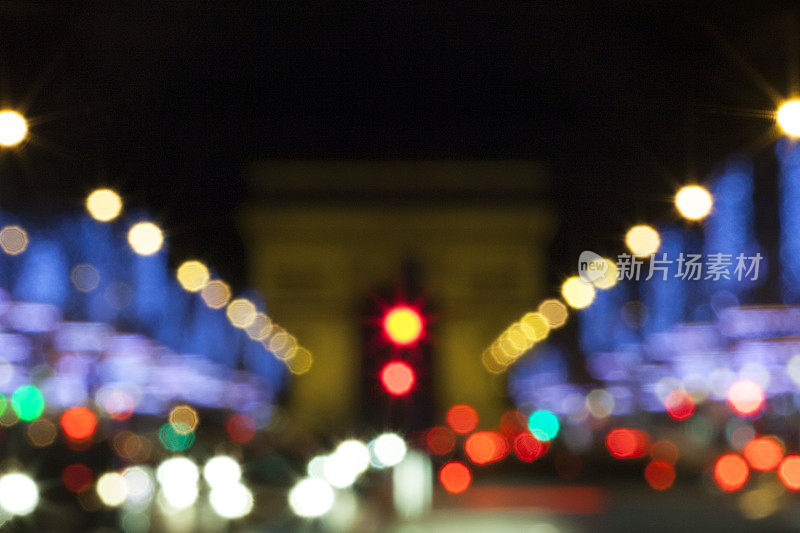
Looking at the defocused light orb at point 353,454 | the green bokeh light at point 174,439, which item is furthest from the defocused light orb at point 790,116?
the green bokeh light at point 174,439

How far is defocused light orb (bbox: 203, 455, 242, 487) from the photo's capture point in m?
18.8

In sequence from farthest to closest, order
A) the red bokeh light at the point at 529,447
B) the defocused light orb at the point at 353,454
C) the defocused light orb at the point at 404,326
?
1. the red bokeh light at the point at 529,447
2. the defocused light orb at the point at 353,454
3. the defocused light orb at the point at 404,326

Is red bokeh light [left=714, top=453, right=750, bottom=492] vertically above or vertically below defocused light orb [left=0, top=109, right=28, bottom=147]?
above

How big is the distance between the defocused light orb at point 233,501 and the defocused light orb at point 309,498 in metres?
0.61

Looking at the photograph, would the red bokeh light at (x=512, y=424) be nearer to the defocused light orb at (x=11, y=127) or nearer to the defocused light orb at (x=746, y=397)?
the defocused light orb at (x=746, y=397)

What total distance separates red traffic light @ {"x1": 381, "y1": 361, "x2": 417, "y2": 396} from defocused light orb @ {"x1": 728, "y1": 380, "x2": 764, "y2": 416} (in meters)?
31.0

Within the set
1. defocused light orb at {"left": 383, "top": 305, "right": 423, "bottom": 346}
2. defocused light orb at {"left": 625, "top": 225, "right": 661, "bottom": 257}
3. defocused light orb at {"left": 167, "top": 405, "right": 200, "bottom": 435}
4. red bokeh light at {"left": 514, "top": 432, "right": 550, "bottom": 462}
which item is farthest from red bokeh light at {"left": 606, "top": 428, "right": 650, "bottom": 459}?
defocused light orb at {"left": 383, "top": 305, "right": 423, "bottom": 346}

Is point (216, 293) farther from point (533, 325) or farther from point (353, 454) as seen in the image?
point (353, 454)

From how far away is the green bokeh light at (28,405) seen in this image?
2122 centimetres

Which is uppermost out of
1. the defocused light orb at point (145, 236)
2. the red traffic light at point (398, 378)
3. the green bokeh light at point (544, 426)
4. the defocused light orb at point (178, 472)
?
the green bokeh light at point (544, 426)

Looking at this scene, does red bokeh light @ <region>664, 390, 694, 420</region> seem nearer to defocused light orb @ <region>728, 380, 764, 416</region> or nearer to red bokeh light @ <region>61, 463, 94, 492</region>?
defocused light orb @ <region>728, 380, 764, 416</region>

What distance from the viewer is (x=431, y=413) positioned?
14.8 metres

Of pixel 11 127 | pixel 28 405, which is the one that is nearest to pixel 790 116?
pixel 11 127

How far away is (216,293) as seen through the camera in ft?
174
